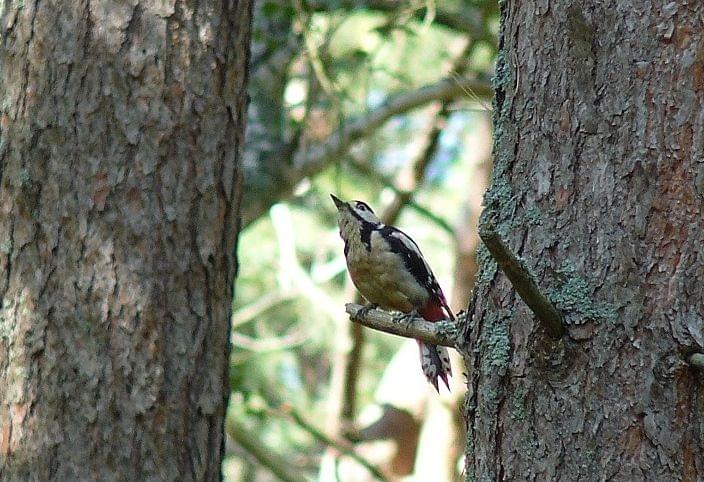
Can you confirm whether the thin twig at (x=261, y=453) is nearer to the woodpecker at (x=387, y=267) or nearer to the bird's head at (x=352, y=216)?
the woodpecker at (x=387, y=267)

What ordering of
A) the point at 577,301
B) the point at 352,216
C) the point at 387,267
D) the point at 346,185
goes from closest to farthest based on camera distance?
the point at 577,301 → the point at 387,267 → the point at 352,216 → the point at 346,185

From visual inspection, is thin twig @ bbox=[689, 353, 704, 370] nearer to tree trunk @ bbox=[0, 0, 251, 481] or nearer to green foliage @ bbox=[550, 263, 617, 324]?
green foliage @ bbox=[550, 263, 617, 324]

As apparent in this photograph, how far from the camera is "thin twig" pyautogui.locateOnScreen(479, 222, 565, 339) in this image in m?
1.70

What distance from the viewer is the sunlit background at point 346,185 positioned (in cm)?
643

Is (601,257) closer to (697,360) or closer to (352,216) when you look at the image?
(697,360)

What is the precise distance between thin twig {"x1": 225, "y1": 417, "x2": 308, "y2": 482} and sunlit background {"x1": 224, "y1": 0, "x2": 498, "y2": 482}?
1 centimetres

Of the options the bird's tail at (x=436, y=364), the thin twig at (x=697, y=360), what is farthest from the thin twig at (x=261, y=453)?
the thin twig at (x=697, y=360)

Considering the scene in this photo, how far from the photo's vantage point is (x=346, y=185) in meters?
9.15

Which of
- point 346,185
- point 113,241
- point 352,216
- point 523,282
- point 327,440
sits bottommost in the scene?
point 523,282

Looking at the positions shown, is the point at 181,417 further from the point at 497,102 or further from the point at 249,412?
the point at 249,412

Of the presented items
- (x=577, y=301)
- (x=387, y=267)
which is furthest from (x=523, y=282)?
(x=387, y=267)

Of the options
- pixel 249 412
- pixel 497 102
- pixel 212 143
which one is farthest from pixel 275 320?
pixel 497 102

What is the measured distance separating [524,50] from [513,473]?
0.87 metres

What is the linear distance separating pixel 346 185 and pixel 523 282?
24.2ft
